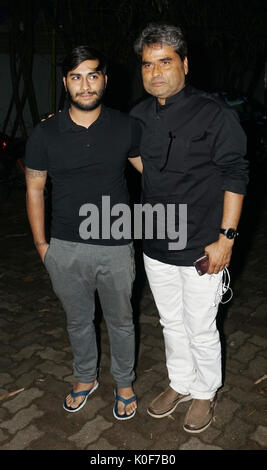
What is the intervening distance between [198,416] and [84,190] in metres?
1.71

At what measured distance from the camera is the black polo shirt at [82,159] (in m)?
2.82

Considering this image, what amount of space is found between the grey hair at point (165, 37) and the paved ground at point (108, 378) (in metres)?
2.43

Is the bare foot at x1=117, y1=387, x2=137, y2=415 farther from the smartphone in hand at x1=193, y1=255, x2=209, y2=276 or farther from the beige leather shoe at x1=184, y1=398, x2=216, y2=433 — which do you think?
the smartphone in hand at x1=193, y1=255, x2=209, y2=276

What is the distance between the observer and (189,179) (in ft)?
9.08

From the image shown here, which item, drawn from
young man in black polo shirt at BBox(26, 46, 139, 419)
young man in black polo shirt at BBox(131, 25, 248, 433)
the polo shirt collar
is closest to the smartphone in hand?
young man in black polo shirt at BBox(131, 25, 248, 433)

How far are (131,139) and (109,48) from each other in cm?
881

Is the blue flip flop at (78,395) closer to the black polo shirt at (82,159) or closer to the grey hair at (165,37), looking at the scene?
the black polo shirt at (82,159)

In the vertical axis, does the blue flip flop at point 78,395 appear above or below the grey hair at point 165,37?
below

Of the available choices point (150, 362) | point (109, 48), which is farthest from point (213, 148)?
point (109, 48)

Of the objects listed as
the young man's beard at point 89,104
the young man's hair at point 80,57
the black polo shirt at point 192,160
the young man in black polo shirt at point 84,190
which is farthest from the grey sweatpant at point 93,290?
the young man's hair at point 80,57

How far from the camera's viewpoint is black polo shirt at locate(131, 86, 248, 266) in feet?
8.76

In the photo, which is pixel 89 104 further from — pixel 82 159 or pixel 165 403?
pixel 165 403

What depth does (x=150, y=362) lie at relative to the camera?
4.08 m

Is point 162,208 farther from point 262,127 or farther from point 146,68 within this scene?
point 262,127
